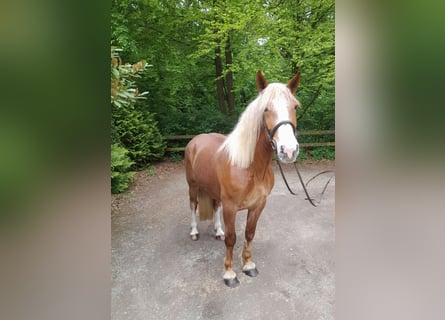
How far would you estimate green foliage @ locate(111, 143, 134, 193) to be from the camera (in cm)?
435

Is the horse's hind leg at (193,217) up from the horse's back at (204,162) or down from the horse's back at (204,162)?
down

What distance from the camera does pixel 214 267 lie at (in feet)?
8.43

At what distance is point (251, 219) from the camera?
2.42m

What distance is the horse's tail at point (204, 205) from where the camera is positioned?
9.86ft

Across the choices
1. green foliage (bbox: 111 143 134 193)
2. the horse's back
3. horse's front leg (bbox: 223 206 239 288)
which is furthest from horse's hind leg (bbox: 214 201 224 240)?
green foliage (bbox: 111 143 134 193)

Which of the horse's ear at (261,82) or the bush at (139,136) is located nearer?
the horse's ear at (261,82)

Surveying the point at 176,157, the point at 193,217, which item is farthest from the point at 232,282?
the point at 176,157

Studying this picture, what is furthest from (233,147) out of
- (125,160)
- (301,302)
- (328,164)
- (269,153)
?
(328,164)

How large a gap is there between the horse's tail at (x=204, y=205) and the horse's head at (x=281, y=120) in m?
1.40

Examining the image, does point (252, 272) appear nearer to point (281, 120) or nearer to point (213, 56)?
point (281, 120)

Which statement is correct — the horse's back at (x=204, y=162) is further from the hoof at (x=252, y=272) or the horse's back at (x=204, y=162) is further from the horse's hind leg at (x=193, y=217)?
the hoof at (x=252, y=272)

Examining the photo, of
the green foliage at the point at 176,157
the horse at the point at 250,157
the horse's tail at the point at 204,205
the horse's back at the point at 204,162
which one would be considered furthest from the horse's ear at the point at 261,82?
the green foliage at the point at 176,157
